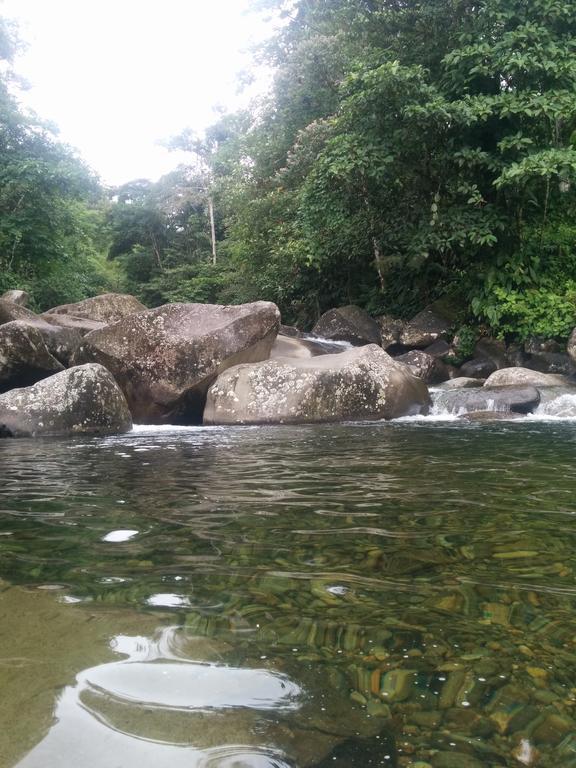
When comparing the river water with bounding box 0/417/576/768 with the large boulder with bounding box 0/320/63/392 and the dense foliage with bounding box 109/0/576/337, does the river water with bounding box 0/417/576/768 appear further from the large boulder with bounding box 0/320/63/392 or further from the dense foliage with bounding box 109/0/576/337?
the dense foliage with bounding box 109/0/576/337

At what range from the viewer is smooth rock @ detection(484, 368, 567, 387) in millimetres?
10680

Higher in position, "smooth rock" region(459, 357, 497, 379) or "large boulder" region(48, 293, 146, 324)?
"large boulder" region(48, 293, 146, 324)

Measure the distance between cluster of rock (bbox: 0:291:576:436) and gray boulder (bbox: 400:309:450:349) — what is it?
396 cm

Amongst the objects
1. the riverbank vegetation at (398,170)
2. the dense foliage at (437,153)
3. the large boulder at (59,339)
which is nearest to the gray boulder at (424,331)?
the riverbank vegetation at (398,170)

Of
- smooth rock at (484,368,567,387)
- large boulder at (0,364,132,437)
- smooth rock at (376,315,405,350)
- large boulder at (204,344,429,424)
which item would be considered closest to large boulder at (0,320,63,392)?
large boulder at (0,364,132,437)

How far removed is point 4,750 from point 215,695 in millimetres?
442

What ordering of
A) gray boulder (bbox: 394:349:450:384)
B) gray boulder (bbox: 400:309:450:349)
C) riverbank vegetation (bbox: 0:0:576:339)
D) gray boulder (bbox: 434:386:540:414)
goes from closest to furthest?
gray boulder (bbox: 434:386:540:414) < riverbank vegetation (bbox: 0:0:576:339) < gray boulder (bbox: 394:349:450:384) < gray boulder (bbox: 400:309:450:349)

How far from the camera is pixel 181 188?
3369cm

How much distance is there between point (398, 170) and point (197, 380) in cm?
766

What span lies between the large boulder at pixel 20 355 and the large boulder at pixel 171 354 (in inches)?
26.6

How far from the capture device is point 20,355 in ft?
32.1

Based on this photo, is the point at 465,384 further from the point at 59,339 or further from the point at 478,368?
the point at 59,339

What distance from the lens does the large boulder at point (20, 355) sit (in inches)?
385

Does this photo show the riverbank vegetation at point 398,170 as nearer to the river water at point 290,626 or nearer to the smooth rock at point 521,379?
the smooth rock at point 521,379
